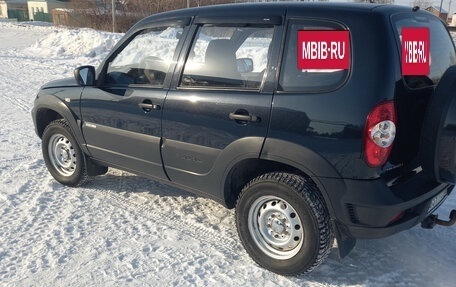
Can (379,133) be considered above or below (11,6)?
above

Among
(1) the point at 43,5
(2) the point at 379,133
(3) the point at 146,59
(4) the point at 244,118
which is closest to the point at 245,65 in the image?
(4) the point at 244,118

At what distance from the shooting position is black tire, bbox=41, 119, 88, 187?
14.2 feet

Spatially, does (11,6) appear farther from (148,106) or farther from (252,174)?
(252,174)

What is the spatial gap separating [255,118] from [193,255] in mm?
1228

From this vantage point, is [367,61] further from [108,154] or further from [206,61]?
[108,154]

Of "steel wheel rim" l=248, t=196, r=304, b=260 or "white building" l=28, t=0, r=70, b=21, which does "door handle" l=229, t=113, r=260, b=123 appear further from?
"white building" l=28, t=0, r=70, b=21

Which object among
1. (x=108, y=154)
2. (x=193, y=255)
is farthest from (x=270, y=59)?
(x=108, y=154)

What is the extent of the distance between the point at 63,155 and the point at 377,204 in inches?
136

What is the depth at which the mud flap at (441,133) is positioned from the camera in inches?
99.2

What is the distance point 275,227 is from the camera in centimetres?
296

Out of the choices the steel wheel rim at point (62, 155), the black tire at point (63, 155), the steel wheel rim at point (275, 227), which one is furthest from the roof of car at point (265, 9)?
the steel wheel rim at point (62, 155)

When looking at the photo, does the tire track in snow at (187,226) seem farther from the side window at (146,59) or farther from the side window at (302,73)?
the side window at (302,73)

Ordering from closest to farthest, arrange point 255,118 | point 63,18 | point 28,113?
point 255,118 → point 28,113 → point 63,18

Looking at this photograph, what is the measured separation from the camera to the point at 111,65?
3932mm
